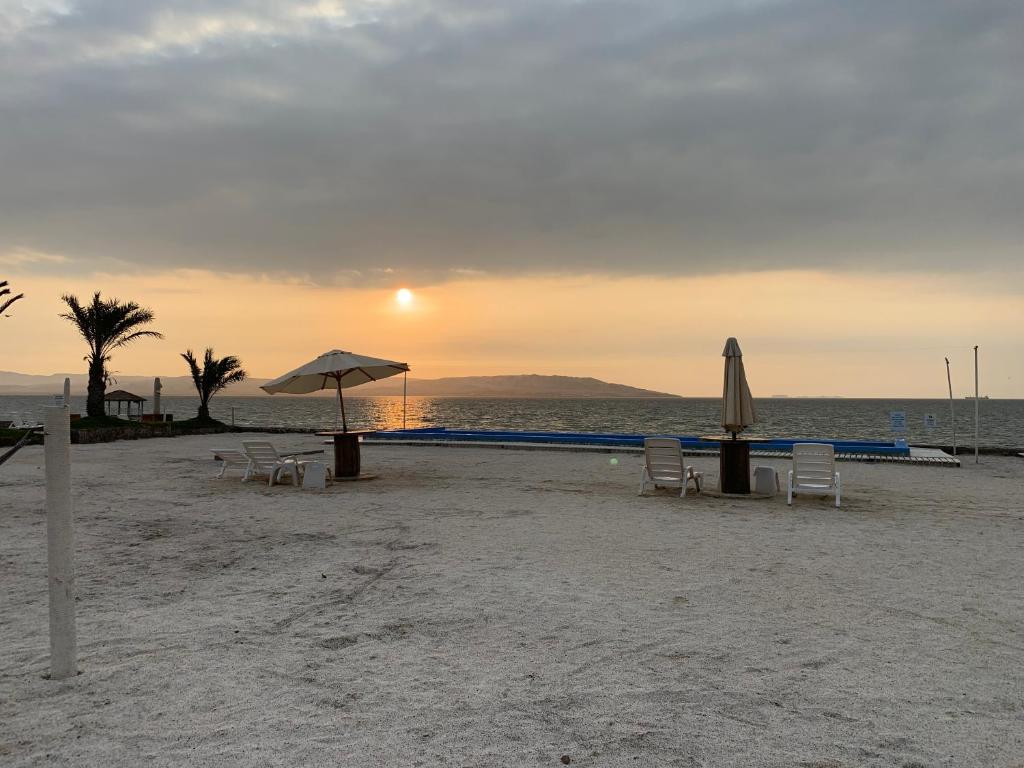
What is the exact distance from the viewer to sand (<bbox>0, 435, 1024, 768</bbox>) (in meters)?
2.99

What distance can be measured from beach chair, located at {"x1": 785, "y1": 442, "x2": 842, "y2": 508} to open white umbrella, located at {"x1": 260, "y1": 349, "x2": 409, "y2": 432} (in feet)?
21.8

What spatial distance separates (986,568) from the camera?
5.93 metres

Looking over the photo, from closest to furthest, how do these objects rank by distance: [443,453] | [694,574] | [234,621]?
[234,621], [694,574], [443,453]

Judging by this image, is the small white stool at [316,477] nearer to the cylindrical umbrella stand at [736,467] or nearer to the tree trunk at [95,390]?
the cylindrical umbrella stand at [736,467]

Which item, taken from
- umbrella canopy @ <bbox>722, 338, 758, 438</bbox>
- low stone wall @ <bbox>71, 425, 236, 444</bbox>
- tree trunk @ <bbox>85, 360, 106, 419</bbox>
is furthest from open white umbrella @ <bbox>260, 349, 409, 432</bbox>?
tree trunk @ <bbox>85, 360, 106, 419</bbox>

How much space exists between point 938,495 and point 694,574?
659cm

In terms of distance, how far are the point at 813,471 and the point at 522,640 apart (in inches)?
271

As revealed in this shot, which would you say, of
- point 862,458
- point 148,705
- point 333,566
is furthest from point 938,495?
point 148,705

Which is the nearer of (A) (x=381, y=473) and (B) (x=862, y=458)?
(A) (x=381, y=473)

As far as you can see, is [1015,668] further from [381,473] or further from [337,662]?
[381,473]

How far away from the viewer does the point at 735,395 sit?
10.2m

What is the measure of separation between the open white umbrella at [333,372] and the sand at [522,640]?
3.85 metres

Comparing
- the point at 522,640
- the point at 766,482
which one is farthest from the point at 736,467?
the point at 522,640

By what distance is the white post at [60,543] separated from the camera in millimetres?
3461
